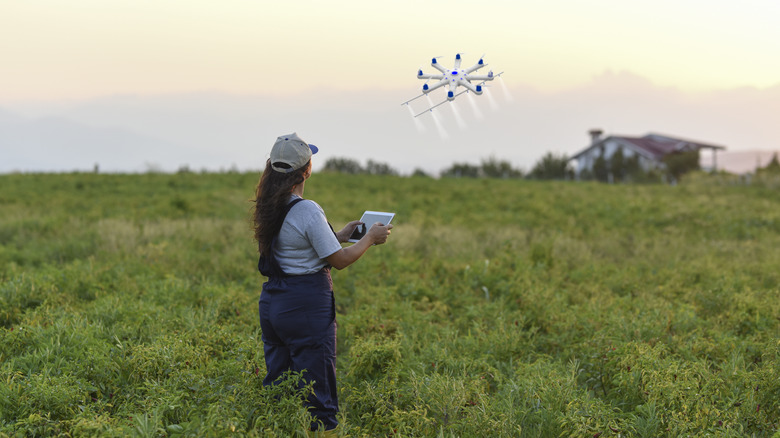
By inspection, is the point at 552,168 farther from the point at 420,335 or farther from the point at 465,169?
the point at 420,335

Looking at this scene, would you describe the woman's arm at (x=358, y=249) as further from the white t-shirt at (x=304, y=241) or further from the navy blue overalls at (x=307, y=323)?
the navy blue overalls at (x=307, y=323)

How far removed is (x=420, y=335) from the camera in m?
6.01

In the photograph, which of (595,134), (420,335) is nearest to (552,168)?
(595,134)

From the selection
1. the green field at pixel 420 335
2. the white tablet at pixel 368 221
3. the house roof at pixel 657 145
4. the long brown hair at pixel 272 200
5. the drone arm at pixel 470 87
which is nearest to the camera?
the drone arm at pixel 470 87

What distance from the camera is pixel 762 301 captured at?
684 centimetres

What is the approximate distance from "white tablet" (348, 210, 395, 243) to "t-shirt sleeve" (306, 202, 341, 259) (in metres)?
0.32

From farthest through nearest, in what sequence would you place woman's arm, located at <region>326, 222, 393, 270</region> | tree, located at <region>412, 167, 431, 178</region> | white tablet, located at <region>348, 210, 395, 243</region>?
tree, located at <region>412, 167, 431, 178</region> < white tablet, located at <region>348, 210, 395, 243</region> < woman's arm, located at <region>326, 222, 393, 270</region>

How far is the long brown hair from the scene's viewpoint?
3.51 m

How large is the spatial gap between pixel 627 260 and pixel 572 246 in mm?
1198

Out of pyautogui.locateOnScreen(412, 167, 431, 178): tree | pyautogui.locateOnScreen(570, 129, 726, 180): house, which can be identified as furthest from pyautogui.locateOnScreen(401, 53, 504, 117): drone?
pyautogui.locateOnScreen(570, 129, 726, 180): house

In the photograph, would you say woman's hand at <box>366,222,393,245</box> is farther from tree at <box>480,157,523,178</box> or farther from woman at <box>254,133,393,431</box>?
tree at <box>480,157,523,178</box>

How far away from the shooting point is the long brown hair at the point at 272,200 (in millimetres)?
3510

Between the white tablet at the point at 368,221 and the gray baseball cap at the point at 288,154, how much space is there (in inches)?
23.0

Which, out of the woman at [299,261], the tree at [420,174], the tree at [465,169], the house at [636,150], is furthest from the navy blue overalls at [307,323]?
the house at [636,150]
